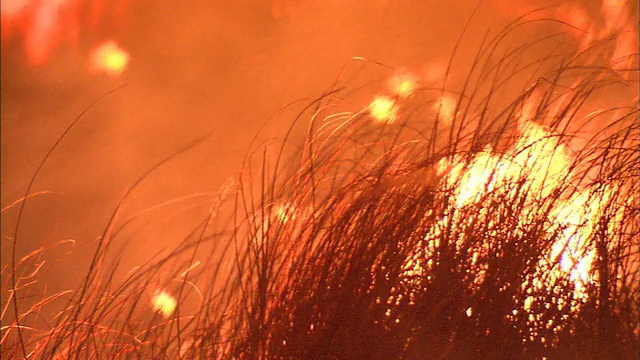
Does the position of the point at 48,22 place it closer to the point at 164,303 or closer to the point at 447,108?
the point at 164,303

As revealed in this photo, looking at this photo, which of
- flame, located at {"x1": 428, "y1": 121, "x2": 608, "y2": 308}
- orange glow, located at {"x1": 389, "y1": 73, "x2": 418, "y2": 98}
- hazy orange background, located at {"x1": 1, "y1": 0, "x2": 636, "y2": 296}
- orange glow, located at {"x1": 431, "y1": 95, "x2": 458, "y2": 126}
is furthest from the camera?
hazy orange background, located at {"x1": 1, "y1": 0, "x2": 636, "y2": 296}

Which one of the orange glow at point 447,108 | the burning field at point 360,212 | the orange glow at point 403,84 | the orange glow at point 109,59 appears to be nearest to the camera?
the burning field at point 360,212

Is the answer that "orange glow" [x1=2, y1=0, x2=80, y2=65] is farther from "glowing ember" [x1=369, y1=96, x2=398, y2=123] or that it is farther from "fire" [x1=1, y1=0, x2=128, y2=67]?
"glowing ember" [x1=369, y1=96, x2=398, y2=123]

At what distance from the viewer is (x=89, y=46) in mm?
2449

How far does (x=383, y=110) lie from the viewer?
1975 mm

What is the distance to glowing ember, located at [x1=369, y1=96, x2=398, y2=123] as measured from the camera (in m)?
1.94

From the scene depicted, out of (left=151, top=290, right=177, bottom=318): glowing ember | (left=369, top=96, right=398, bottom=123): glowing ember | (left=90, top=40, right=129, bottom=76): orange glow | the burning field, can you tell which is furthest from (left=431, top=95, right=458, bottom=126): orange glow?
(left=90, top=40, right=129, bottom=76): orange glow

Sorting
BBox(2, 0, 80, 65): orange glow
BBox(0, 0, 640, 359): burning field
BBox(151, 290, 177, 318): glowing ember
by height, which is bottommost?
BBox(151, 290, 177, 318): glowing ember

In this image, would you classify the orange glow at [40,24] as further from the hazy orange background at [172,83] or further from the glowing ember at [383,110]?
the glowing ember at [383,110]

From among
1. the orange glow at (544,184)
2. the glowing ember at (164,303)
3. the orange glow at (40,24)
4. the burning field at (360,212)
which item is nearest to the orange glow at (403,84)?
the burning field at (360,212)

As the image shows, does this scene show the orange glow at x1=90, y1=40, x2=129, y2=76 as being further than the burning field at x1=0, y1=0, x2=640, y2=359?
Yes

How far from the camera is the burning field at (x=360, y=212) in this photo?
1548 millimetres

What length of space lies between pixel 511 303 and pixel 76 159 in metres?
1.59

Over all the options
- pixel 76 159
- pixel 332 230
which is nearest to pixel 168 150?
pixel 76 159
